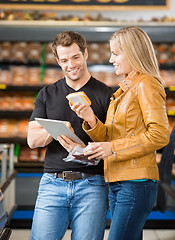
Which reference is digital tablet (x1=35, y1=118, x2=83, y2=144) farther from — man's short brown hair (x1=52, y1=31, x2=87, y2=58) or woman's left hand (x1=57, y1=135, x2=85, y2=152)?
man's short brown hair (x1=52, y1=31, x2=87, y2=58)

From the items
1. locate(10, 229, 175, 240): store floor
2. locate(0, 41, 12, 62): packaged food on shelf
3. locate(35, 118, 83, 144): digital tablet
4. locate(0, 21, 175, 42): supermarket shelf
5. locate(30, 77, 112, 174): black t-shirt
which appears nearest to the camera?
locate(35, 118, 83, 144): digital tablet

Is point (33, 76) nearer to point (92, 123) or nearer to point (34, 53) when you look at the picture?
point (34, 53)

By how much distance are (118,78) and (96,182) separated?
9.86 feet

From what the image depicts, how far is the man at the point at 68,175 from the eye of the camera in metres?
1.64

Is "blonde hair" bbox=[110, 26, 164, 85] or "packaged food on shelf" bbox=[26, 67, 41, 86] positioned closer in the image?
"blonde hair" bbox=[110, 26, 164, 85]

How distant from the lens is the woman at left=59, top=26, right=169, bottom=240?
1.51 metres

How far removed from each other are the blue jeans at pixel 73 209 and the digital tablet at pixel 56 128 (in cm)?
23

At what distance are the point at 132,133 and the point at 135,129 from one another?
23mm

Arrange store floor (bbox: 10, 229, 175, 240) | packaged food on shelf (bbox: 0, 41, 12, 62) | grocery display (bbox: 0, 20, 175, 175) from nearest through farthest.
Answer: store floor (bbox: 10, 229, 175, 240)
grocery display (bbox: 0, 20, 175, 175)
packaged food on shelf (bbox: 0, 41, 12, 62)

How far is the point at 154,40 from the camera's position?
422cm

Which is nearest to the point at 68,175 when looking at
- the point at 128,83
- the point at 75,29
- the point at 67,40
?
the point at 128,83

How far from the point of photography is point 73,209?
5.48 feet

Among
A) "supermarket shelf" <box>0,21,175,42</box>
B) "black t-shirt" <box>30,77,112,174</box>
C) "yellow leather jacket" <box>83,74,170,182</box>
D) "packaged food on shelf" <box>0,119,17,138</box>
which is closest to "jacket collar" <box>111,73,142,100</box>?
"yellow leather jacket" <box>83,74,170,182</box>

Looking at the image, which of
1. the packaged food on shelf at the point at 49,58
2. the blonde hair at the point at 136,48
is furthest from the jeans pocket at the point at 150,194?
the packaged food on shelf at the point at 49,58
